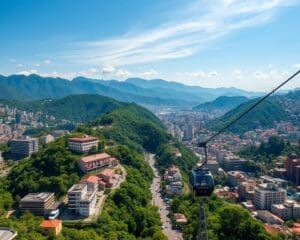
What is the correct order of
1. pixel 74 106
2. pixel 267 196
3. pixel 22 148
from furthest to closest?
1. pixel 74 106
2. pixel 22 148
3. pixel 267 196

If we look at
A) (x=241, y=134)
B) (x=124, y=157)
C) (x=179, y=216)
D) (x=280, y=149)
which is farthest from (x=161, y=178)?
(x=241, y=134)

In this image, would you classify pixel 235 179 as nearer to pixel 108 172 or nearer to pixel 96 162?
pixel 108 172

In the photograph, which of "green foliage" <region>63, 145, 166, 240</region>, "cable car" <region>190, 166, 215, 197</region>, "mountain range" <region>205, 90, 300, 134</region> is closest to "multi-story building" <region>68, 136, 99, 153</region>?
"green foliage" <region>63, 145, 166, 240</region>

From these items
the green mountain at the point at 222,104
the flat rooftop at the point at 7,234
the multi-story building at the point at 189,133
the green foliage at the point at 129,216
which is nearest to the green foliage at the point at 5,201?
the flat rooftop at the point at 7,234

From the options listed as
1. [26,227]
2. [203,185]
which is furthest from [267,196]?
[203,185]

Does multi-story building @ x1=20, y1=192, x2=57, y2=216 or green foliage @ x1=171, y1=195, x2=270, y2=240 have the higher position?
multi-story building @ x1=20, y1=192, x2=57, y2=216

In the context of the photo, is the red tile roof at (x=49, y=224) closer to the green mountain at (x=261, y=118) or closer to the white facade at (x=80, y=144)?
the white facade at (x=80, y=144)

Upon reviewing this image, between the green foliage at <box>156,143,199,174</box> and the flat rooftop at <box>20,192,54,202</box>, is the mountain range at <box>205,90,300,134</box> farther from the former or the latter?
the flat rooftop at <box>20,192,54,202</box>
